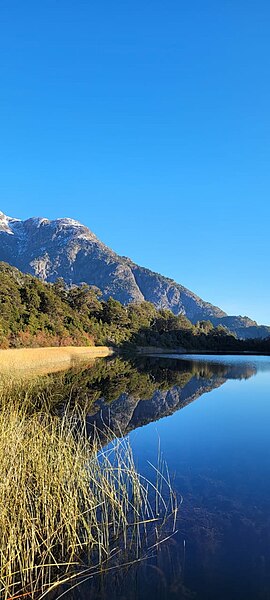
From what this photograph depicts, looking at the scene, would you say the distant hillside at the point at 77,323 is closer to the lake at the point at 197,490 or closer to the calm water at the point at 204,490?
the calm water at the point at 204,490

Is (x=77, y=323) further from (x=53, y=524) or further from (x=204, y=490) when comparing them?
(x=53, y=524)

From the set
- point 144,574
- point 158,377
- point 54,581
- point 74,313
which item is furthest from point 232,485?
point 74,313

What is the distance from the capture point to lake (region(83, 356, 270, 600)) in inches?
180

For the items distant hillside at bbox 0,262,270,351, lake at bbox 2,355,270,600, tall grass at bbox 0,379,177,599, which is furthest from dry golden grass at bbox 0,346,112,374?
tall grass at bbox 0,379,177,599

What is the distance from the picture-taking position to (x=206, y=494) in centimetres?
745

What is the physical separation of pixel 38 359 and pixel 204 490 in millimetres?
24885

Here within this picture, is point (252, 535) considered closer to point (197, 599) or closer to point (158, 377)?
point (197, 599)

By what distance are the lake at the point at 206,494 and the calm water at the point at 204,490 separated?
0.01m

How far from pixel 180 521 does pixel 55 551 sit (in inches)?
78.9

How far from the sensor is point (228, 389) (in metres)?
A: 23.2

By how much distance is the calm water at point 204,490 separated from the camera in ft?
15.0

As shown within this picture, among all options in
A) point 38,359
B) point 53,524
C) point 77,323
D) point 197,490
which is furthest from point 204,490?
point 77,323

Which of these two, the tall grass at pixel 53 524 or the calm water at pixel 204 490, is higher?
the tall grass at pixel 53 524

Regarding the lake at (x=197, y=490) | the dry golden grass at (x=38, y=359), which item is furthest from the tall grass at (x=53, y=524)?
the dry golden grass at (x=38, y=359)
